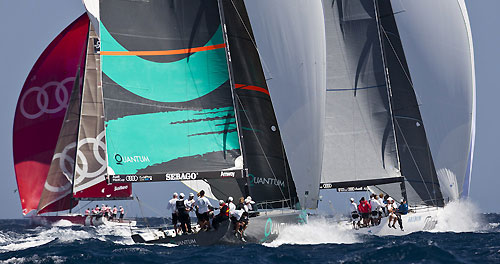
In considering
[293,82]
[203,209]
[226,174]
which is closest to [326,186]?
[293,82]

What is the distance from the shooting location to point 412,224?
23375 millimetres

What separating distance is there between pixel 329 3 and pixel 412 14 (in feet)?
9.87

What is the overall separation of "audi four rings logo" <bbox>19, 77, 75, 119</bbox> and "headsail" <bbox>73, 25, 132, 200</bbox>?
1.13 meters

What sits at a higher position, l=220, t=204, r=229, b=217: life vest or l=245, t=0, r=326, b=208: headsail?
l=245, t=0, r=326, b=208: headsail

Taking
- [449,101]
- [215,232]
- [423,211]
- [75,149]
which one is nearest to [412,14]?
[449,101]

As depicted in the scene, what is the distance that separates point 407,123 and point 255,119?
9.31m

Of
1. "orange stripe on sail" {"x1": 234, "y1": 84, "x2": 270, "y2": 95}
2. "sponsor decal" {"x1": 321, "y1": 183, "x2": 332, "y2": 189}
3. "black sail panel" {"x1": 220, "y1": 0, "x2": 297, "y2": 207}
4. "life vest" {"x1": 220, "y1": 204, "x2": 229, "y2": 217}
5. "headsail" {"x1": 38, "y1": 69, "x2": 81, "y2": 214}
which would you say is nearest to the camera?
"life vest" {"x1": 220, "y1": 204, "x2": 229, "y2": 217}

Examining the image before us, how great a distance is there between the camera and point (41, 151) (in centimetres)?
3450

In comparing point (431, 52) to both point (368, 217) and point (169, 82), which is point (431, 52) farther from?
point (169, 82)

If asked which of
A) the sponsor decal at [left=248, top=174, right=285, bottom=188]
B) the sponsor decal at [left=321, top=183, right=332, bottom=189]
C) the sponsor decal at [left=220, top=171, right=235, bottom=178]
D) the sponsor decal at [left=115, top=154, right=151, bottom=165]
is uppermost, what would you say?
the sponsor decal at [left=115, top=154, right=151, bottom=165]

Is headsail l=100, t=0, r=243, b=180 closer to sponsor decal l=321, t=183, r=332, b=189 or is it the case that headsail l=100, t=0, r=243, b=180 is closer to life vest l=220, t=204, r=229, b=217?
life vest l=220, t=204, r=229, b=217

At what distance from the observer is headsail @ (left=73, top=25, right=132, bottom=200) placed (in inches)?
1326

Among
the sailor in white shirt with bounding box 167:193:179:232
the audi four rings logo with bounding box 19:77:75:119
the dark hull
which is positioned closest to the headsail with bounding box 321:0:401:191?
the dark hull

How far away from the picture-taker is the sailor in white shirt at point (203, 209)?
1655 centimetres
